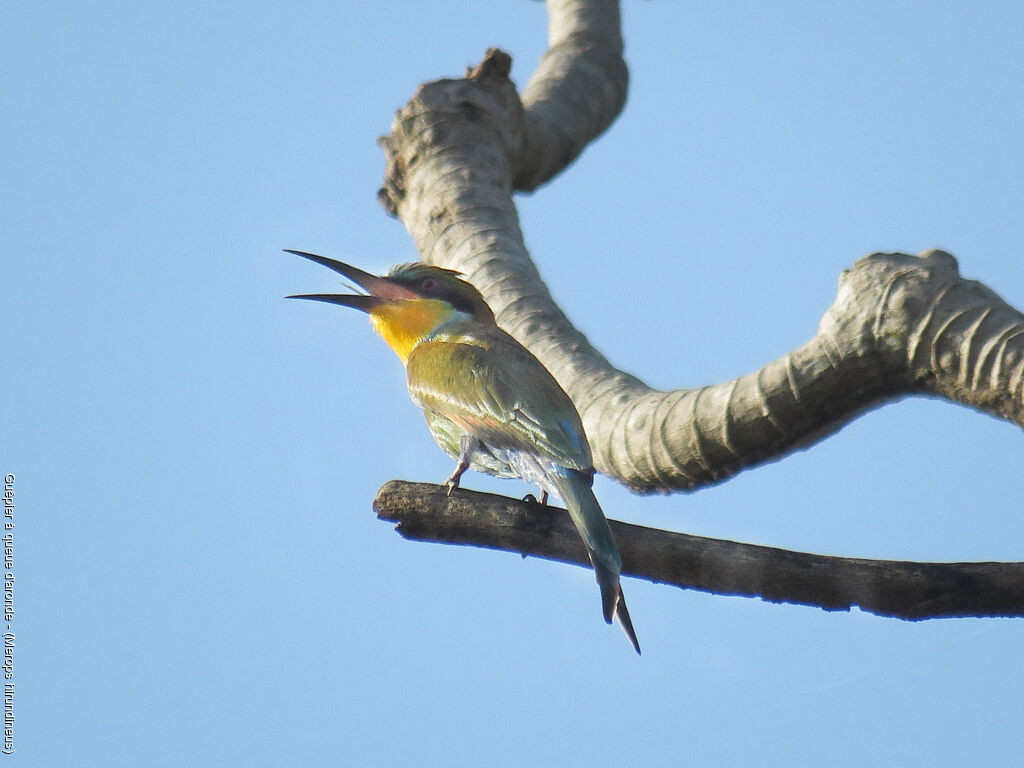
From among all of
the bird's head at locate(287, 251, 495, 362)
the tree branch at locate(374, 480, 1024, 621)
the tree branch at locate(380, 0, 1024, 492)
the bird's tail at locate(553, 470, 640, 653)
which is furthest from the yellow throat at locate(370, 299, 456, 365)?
the tree branch at locate(374, 480, 1024, 621)

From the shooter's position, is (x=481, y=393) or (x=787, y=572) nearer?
(x=787, y=572)

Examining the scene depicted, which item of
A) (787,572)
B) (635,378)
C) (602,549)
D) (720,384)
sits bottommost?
(787,572)

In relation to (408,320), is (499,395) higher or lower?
lower

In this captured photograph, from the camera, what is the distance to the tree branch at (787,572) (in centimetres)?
327

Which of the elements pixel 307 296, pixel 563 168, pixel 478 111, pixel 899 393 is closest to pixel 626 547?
pixel 899 393

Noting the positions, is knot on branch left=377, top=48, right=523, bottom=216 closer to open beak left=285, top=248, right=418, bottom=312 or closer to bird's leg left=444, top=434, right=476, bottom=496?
open beak left=285, top=248, right=418, bottom=312

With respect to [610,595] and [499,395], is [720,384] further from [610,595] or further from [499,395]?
[610,595]

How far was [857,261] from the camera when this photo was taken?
13.3 feet

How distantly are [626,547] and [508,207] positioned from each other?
270 cm

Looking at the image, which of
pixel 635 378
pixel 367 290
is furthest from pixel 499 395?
pixel 367 290

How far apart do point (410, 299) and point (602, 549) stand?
7.97ft

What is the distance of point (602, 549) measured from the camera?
11.1 ft

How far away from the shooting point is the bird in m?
3.64

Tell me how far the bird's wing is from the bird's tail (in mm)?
271
